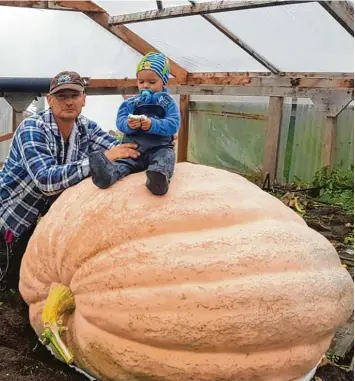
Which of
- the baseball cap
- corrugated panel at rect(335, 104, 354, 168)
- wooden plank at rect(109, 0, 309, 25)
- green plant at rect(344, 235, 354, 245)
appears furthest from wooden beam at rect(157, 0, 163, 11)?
the baseball cap

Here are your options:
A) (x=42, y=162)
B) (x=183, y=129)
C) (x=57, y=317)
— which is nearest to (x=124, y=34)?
(x=183, y=129)

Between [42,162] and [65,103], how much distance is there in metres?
0.35

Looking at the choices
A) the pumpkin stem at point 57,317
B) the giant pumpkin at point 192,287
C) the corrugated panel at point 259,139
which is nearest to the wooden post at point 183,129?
the corrugated panel at point 259,139

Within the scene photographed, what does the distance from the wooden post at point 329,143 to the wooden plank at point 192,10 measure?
85.8 inches

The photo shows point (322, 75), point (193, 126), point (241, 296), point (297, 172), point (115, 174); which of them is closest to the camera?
point (241, 296)

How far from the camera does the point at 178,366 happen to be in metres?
1.99

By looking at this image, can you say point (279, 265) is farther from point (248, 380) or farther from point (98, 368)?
point (98, 368)

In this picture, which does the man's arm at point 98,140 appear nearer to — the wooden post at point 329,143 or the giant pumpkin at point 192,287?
the giant pumpkin at point 192,287

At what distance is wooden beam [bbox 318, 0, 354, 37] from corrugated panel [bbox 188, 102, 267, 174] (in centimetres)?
311

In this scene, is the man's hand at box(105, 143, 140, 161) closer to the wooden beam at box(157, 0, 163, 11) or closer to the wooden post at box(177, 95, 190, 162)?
the wooden beam at box(157, 0, 163, 11)

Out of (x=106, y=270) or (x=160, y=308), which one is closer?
(x=160, y=308)

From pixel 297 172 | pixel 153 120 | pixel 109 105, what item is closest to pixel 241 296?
pixel 153 120

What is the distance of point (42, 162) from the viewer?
2770 mm

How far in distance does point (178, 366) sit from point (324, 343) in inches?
23.7
